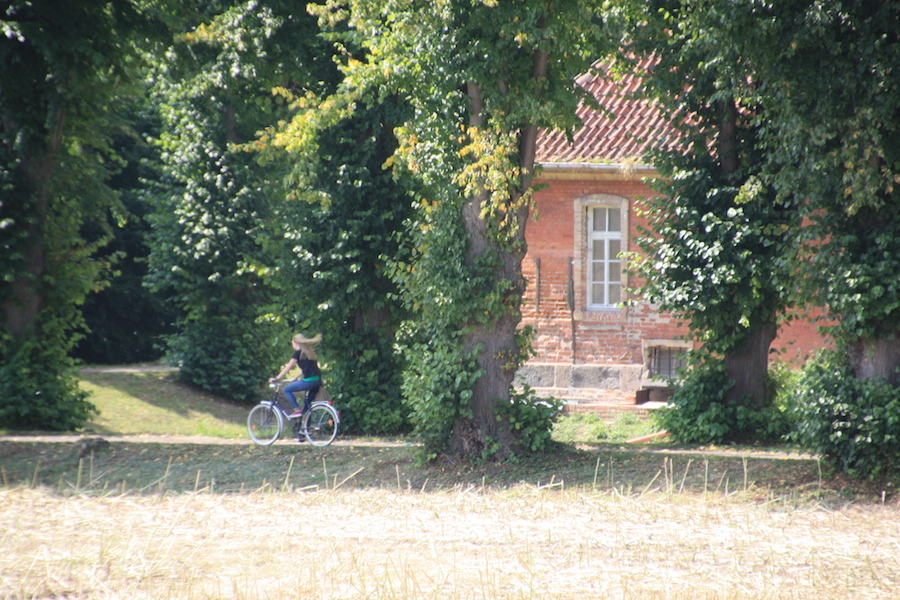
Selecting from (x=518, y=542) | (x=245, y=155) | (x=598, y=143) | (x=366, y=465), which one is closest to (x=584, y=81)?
(x=598, y=143)

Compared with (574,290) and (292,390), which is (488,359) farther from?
(574,290)

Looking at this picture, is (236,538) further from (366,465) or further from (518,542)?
(366,465)

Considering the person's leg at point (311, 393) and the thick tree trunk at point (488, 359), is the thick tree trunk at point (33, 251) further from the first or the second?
the thick tree trunk at point (488, 359)

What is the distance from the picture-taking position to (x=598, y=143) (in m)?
17.5

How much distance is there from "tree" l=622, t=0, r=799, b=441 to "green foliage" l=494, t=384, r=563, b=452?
2.76 metres

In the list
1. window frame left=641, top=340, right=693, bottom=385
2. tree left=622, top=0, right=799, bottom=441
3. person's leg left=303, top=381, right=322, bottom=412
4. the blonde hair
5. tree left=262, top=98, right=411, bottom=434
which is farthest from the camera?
window frame left=641, top=340, right=693, bottom=385

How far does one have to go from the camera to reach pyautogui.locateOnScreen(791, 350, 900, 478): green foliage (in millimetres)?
8195

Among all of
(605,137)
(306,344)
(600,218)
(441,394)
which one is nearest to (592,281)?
(600,218)

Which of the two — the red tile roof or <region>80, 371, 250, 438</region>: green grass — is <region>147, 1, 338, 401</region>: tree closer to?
<region>80, 371, 250, 438</region>: green grass

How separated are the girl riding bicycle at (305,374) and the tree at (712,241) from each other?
5009 mm

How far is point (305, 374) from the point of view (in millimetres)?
13242

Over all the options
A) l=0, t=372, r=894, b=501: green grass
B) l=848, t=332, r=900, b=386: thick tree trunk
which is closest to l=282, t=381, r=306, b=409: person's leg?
l=0, t=372, r=894, b=501: green grass

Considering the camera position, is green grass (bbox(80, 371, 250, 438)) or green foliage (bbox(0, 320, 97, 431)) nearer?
green foliage (bbox(0, 320, 97, 431))

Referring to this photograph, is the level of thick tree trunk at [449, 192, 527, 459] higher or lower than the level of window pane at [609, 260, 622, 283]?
lower
